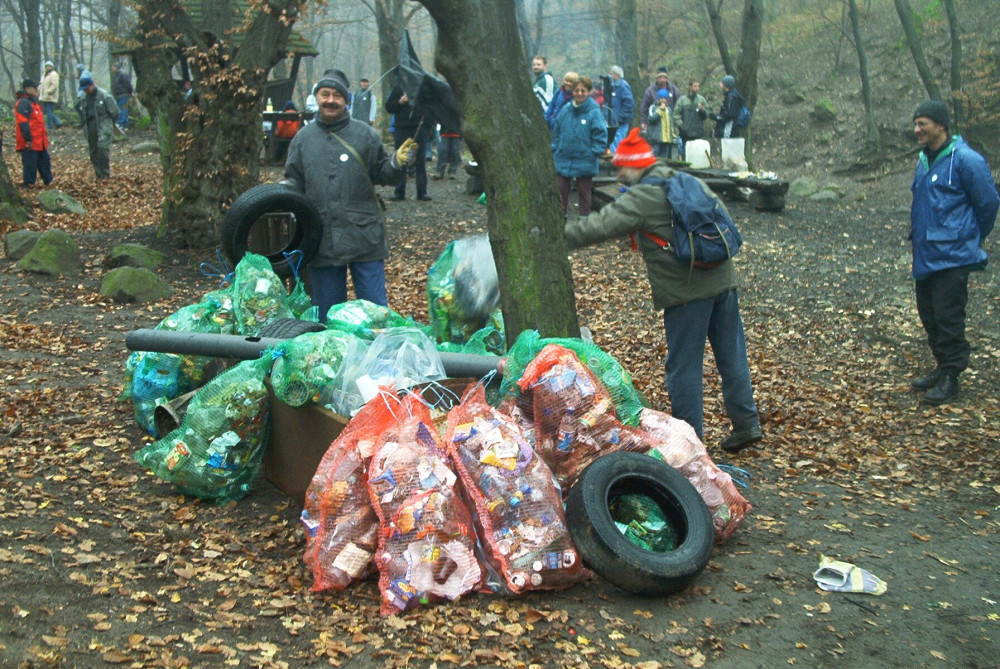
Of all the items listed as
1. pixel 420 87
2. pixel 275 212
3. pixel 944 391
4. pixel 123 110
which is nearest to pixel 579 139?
pixel 420 87

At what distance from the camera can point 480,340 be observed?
5.76 m

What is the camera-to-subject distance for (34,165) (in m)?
17.0

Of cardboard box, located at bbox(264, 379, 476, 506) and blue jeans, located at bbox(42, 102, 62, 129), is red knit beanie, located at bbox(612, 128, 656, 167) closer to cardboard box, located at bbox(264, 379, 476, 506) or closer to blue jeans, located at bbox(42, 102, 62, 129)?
cardboard box, located at bbox(264, 379, 476, 506)

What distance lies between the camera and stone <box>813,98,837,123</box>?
2380cm

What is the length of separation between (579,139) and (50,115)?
21.8 meters

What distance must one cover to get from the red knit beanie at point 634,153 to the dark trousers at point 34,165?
14456 millimetres

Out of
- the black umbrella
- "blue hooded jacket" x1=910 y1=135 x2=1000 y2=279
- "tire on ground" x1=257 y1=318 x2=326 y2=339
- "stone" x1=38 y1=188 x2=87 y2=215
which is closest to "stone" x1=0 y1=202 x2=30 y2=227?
"stone" x1=38 y1=188 x2=87 y2=215

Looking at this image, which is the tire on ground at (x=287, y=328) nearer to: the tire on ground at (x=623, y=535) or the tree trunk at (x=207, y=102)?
the tire on ground at (x=623, y=535)

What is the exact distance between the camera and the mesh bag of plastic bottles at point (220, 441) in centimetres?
499

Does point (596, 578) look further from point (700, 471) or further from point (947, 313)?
point (947, 313)

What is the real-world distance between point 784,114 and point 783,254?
15.6 metres

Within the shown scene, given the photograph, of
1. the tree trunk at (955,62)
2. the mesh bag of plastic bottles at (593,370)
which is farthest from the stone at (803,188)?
the mesh bag of plastic bottles at (593,370)

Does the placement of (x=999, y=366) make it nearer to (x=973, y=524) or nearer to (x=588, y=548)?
(x=973, y=524)

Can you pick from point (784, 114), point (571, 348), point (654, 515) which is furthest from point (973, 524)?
point (784, 114)
